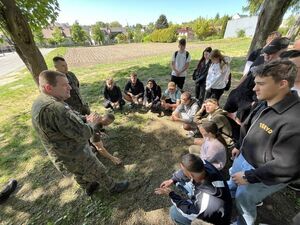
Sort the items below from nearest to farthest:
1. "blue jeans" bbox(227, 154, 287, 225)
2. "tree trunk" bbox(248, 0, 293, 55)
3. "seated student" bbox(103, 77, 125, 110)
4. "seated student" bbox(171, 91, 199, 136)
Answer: "blue jeans" bbox(227, 154, 287, 225)
"seated student" bbox(171, 91, 199, 136)
"seated student" bbox(103, 77, 125, 110)
"tree trunk" bbox(248, 0, 293, 55)

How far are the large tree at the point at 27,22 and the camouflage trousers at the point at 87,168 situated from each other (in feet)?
9.42

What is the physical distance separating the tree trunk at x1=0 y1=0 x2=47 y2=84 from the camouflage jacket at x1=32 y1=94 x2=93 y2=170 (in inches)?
99.7

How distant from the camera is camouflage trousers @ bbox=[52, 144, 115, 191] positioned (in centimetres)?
252

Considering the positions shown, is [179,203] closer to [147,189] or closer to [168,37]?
[147,189]

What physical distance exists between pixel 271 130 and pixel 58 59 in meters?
3.53

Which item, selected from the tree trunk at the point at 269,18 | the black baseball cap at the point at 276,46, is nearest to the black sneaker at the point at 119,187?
the black baseball cap at the point at 276,46

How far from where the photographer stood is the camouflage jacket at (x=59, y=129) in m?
2.13

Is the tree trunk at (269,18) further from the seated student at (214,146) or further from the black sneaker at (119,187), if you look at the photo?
the black sneaker at (119,187)

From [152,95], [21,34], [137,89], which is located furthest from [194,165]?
[137,89]

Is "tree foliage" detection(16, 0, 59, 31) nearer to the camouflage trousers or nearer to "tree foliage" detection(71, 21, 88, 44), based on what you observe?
the camouflage trousers

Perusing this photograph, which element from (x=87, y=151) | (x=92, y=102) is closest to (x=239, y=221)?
(x=87, y=151)

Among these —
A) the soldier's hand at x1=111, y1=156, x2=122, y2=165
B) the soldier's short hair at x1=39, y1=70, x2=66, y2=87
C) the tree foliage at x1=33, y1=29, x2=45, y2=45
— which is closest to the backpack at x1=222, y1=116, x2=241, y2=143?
the soldier's hand at x1=111, y1=156, x2=122, y2=165

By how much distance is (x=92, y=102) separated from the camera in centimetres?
684

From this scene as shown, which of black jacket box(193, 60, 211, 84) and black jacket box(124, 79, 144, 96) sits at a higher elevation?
black jacket box(193, 60, 211, 84)
